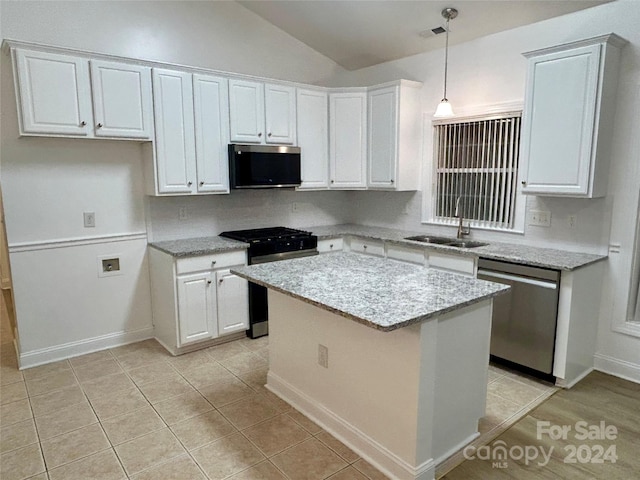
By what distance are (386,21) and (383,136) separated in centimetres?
103

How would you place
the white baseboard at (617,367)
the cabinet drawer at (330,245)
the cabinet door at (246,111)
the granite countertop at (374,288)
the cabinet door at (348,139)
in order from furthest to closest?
the cabinet door at (348,139)
the cabinet drawer at (330,245)
the cabinet door at (246,111)
the white baseboard at (617,367)
the granite countertop at (374,288)

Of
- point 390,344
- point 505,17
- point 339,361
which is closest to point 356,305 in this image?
point 390,344

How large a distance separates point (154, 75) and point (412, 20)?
2.20m

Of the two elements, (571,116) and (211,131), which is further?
(211,131)

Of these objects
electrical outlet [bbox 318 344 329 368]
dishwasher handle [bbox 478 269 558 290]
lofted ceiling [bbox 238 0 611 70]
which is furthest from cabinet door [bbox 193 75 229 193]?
dishwasher handle [bbox 478 269 558 290]

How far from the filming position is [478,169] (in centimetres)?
388

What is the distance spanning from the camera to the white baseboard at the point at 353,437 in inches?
78.9

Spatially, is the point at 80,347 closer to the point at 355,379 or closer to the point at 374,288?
the point at 355,379

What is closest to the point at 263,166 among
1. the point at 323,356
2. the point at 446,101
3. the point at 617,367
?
the point at 446,101

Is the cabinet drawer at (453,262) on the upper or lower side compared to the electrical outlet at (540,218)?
lower

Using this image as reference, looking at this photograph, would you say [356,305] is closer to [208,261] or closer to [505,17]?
[208,261]

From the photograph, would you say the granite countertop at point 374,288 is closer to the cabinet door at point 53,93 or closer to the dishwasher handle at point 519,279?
the dishwasher handle at point 519,279

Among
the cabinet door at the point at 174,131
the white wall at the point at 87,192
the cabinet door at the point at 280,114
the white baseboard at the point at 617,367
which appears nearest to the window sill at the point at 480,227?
the white baseboard at the point at 617,367

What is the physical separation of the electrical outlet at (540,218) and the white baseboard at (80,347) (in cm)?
344
